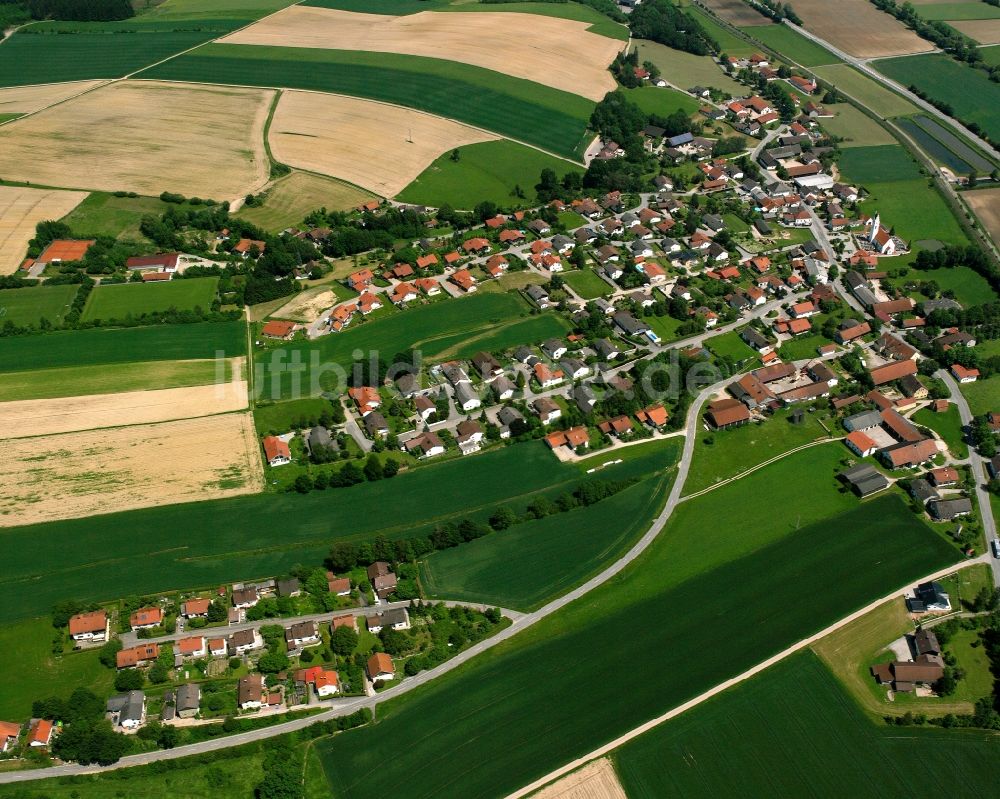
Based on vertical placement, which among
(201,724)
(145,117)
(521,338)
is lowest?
(201,724)

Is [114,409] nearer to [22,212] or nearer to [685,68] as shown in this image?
[22,212]

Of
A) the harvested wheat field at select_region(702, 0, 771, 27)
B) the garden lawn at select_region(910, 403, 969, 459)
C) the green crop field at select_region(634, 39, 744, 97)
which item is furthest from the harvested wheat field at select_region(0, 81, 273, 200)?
the harvested wheat field at select_region(702, 0, 771, 27)

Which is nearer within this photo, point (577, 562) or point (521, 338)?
point (577, 562)

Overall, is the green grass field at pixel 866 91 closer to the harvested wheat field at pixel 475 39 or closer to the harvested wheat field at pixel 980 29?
the harvested wheat field at pixel 980 29

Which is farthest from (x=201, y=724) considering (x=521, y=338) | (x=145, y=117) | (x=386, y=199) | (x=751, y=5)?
(x=751, y=5)

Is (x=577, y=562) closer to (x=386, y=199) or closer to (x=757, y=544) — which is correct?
(x=757, y=544)

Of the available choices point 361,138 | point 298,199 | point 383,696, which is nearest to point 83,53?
point 361,138

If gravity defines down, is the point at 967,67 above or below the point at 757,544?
above

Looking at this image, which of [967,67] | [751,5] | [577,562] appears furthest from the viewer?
[751,5]
